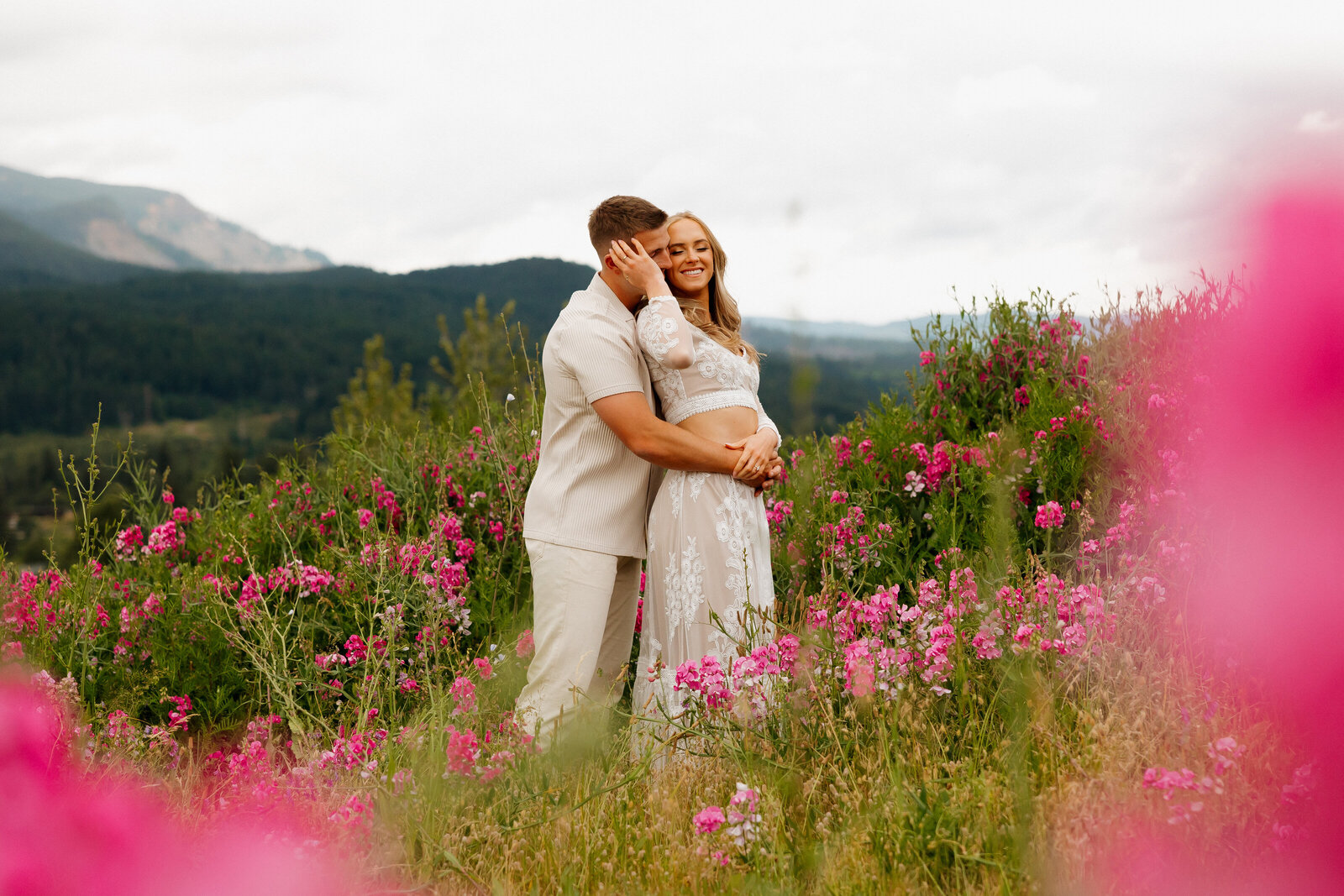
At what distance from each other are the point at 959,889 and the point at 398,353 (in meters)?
123

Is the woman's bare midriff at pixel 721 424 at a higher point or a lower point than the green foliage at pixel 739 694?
higher

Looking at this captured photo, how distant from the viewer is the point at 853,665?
2.97m

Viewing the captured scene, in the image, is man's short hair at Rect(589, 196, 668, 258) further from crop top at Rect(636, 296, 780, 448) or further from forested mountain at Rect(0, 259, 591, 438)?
forested mountain at Rect(0, 259, 591, 438)

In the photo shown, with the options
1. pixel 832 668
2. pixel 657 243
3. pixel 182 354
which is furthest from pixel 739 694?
pixel 182 354

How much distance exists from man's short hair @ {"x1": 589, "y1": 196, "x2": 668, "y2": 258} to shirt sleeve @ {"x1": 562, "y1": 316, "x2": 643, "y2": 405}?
38cm

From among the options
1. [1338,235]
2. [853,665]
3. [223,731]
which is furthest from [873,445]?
[1338,235]

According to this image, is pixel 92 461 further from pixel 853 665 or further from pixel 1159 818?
pixel 1159 818

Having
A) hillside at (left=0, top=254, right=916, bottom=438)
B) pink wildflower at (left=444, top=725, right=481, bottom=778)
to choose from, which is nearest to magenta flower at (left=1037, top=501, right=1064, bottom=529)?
pink wildflower at (left=444, top=725, right=481, bottom=778)

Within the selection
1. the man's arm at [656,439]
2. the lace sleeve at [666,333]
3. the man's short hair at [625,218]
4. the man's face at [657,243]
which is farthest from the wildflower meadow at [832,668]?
the man's short hair at [625,218]

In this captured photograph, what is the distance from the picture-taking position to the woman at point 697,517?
344 centimetres

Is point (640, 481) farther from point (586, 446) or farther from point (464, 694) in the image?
point (464, 694)

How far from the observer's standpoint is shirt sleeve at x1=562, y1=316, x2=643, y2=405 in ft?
11.1

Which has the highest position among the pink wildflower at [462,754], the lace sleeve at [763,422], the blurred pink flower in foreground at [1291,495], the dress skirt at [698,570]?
the blurred pink flower in foreground at [1291,495]

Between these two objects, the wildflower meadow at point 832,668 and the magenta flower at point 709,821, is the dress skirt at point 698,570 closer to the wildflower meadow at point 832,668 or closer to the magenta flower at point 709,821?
the wildflower meadow at point 832,668
